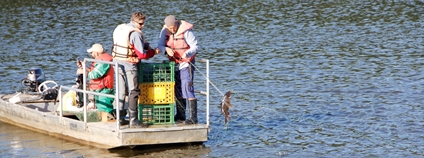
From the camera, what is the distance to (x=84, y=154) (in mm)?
13117

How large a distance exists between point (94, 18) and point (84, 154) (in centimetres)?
1938

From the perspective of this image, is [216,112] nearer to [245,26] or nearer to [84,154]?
[84,154]

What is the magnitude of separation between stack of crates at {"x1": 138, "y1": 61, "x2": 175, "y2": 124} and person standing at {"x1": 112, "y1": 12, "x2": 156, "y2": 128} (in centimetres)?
17

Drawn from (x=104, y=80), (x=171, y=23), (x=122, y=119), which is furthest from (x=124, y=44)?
(x=122, y=119)

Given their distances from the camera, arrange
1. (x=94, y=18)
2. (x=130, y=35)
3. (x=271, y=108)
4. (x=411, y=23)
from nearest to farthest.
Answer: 1. (x=130, y=35)
2. (x=271, y=108)
3. (x=411, y=23)
4. (x=94, y=18)

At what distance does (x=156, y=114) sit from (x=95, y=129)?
100 cm

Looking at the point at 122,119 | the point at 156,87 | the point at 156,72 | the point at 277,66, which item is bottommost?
the point at 277,66

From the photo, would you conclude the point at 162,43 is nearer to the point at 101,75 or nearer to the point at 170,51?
the point at 170,51

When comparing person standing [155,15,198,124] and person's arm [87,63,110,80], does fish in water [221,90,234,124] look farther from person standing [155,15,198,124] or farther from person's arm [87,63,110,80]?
person's arm [87,63,110,80]

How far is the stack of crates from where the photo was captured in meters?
12.5

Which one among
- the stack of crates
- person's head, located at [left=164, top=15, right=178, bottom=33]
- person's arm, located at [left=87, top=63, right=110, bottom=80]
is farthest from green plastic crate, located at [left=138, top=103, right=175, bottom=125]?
person's head, located at [left=164, top=15, right=178, bottom=33]

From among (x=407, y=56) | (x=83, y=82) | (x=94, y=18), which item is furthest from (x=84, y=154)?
(x=94, y=18)

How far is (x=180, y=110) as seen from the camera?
43.2ft

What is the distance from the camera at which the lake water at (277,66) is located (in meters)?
13.8
